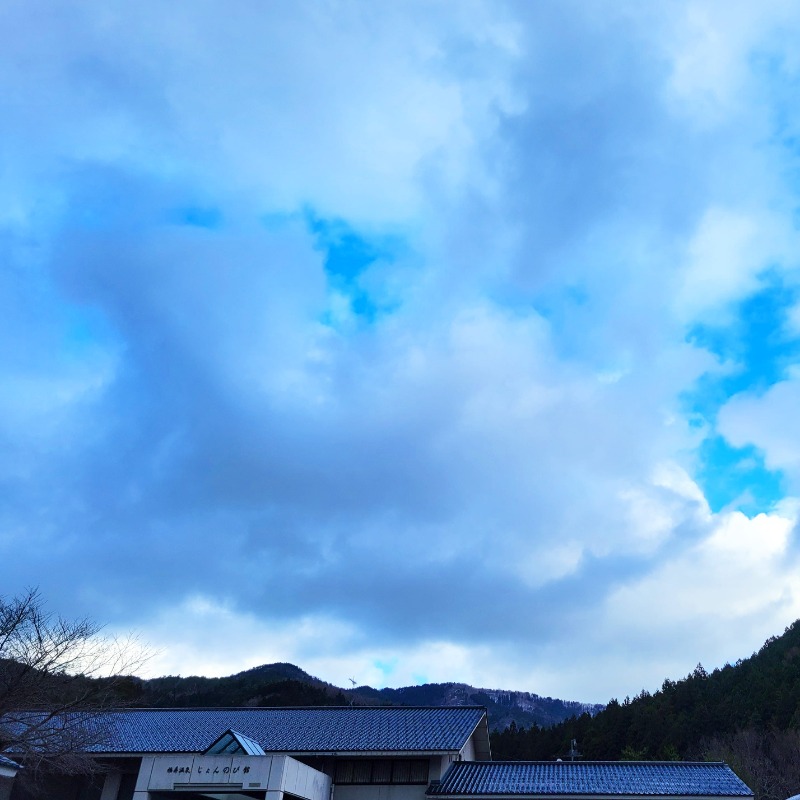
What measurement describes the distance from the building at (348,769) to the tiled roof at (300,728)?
8 cm

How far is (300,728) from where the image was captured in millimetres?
28188

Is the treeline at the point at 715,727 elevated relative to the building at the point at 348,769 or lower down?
elevated

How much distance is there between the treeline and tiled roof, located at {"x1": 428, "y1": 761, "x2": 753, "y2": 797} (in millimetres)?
21146

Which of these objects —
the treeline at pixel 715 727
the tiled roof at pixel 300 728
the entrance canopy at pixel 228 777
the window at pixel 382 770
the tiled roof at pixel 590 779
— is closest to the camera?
the entrance canopy at pixel 228 777

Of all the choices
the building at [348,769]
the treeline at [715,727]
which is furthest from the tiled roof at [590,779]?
the treeline at [715,727]

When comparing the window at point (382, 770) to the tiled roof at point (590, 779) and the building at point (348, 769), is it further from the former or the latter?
the tiled roof at point (590, 779)

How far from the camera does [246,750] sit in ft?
77.2

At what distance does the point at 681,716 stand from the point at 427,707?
3534 centimetres

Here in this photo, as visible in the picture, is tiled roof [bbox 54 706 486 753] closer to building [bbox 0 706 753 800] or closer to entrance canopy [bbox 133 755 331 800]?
building [bbox 0 706 753 800]

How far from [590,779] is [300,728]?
11314 mm

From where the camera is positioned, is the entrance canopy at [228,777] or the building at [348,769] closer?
the entrance canopy at [228,777]

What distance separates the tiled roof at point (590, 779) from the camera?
22.2 m

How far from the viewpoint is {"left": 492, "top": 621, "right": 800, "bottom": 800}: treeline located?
44719 mm

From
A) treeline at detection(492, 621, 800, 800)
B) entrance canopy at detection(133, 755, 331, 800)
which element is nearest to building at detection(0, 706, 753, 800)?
entrance canopy at detection(133, 755, 331, 800)
